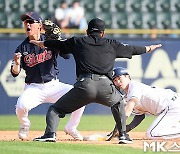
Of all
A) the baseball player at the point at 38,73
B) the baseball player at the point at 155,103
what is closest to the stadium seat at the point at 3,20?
the baseball player at the point at 38,73

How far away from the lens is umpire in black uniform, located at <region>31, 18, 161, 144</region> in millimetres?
8281

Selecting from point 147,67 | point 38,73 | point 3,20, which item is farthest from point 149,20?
point 38,73

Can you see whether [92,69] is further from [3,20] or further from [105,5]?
[105,5]

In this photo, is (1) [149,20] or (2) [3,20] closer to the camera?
(2) [3,20]

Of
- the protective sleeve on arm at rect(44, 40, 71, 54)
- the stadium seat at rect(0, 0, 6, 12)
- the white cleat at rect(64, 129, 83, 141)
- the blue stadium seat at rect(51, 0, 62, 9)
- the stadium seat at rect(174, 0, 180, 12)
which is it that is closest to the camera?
the protective sleeve on arm at rect(44, 40, 71, 54)

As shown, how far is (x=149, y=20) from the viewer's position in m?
19.3

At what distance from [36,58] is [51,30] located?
20.7 inches

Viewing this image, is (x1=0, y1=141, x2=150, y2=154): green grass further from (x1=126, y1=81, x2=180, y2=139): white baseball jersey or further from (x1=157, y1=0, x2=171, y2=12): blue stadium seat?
(x1=157, y1=0, x2=171, y2=12): blue stadium seat

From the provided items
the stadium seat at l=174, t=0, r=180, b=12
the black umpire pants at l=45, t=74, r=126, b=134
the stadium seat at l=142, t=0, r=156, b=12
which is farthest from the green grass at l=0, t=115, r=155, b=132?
the stadium seat at l=174, t=0, r=180, b=12

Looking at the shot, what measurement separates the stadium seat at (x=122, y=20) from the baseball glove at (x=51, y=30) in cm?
975

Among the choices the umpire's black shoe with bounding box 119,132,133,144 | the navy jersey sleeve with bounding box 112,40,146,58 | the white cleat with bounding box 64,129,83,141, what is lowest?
the white cleat with bounding box 64,129,83,141

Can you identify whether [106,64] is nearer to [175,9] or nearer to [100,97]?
[100,97]

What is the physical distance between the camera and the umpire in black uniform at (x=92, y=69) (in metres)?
8.28

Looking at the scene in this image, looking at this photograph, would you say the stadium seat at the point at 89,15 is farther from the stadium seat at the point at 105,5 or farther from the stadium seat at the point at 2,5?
the stadium seat at the point at 2,5
